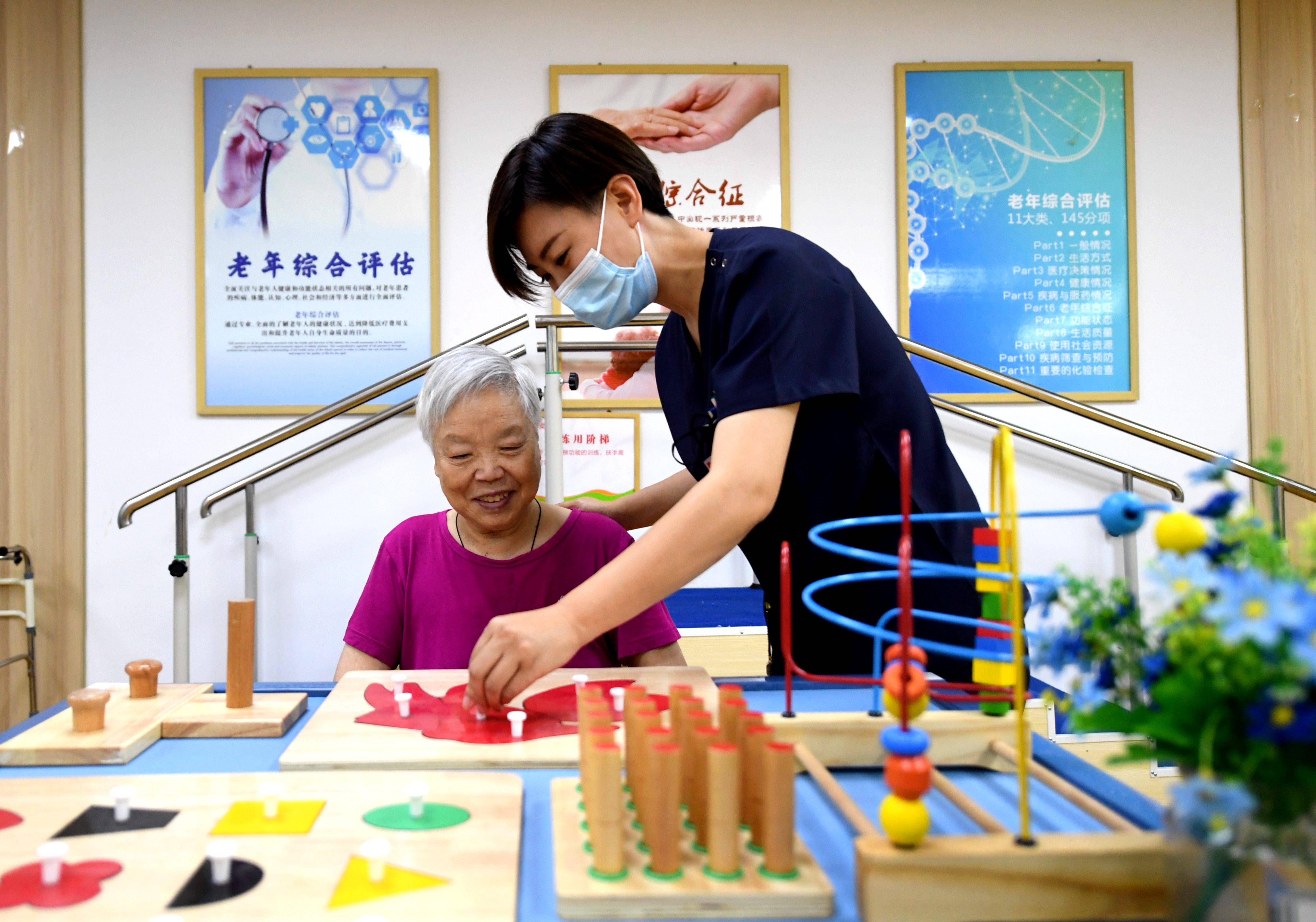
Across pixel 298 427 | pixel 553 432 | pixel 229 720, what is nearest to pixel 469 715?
pixel 229 720

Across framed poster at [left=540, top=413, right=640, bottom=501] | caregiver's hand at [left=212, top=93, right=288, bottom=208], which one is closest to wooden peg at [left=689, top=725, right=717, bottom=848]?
→ framed poster at [left=540, top=413, right=640, bottom=501]

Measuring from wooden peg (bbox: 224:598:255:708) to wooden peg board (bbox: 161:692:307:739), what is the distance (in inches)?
0.6

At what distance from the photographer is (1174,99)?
325cm

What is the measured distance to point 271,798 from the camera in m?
0.80

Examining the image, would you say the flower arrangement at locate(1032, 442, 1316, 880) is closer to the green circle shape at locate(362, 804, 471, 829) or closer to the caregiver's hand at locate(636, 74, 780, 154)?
the green circle shape at locate(362, 804, 471, 829)

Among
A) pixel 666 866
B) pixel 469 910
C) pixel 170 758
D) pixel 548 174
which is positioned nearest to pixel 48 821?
pixel 170 758

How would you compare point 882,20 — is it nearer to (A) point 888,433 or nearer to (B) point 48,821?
(A) point 888,433

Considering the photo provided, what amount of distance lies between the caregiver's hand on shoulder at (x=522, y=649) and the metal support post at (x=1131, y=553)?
2.33 metres

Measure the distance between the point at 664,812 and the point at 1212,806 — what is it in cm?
36

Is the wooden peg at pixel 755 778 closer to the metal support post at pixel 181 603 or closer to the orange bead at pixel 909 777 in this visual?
the orange bead at pixel 909 777

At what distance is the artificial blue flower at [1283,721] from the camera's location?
1.45 feet

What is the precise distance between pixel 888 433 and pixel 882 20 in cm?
238

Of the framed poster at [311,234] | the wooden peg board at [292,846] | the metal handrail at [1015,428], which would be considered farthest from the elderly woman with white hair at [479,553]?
the framed poster at [311,234]

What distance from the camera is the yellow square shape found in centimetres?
77
